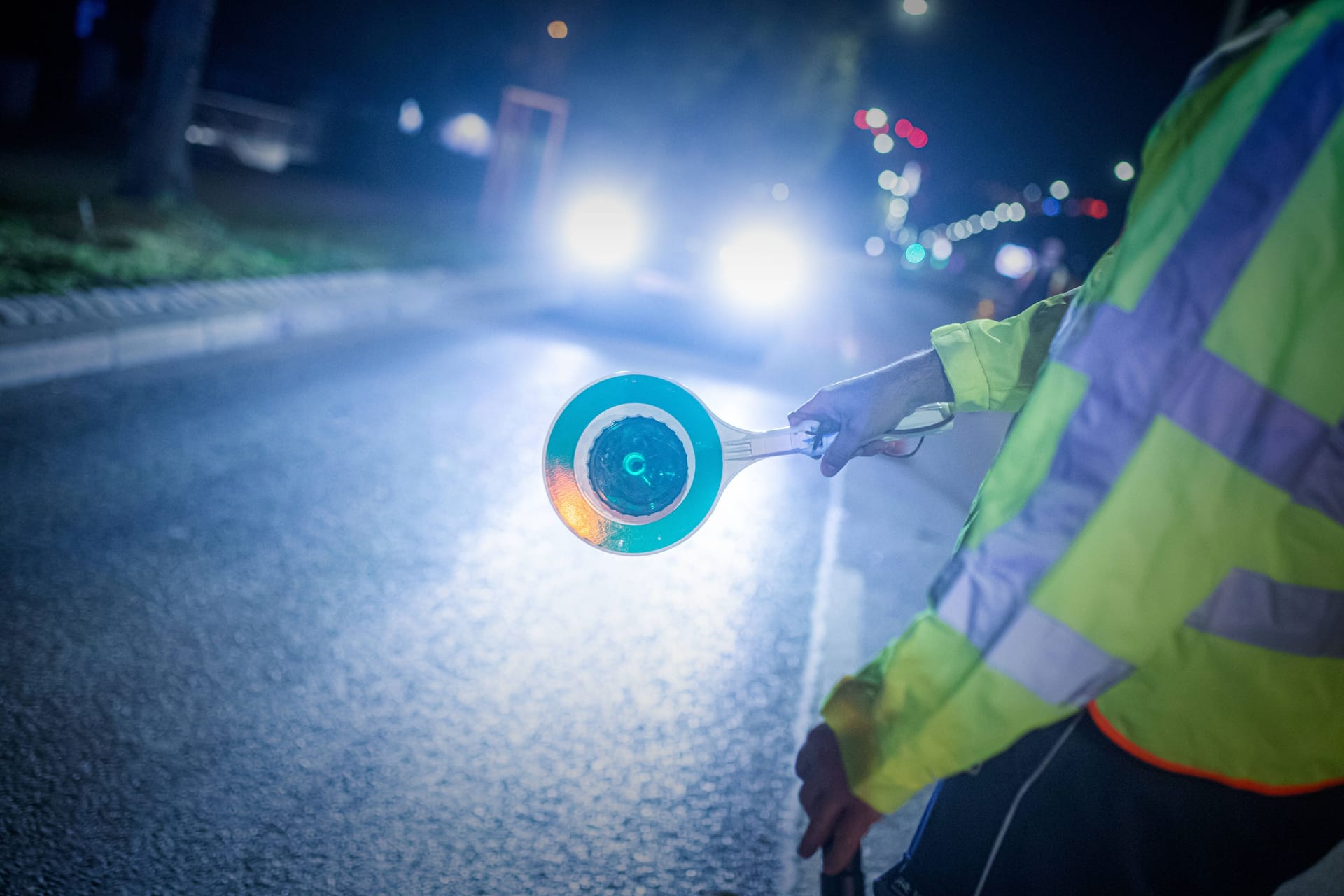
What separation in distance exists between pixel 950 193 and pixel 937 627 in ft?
281

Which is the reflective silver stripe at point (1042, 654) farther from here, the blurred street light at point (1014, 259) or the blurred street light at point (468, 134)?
the blurred street light at point (468, 134)

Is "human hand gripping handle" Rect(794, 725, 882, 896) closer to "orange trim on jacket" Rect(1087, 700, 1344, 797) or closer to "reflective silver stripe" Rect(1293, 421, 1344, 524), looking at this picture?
"orange trim on jacket" Rect(1087, 700, 1344, 797)

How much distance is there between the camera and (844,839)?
1328 millimetres

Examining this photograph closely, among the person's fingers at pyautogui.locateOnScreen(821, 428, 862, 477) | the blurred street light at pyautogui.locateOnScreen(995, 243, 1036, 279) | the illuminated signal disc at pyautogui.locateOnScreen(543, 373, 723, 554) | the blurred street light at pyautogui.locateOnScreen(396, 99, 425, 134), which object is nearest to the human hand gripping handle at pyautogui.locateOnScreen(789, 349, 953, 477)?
the person's fingers at pyautogui.locateOnScreen(821, 428, 862, 477)

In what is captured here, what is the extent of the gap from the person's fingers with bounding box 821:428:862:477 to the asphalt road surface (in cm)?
159

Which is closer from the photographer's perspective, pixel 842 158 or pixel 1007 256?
pixel 1007 256

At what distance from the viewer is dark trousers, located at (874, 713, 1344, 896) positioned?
1327 mm

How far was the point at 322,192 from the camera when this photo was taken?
20.1 metres

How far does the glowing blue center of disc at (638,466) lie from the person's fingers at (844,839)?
59 centimetres

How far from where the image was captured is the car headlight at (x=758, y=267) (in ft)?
45.5

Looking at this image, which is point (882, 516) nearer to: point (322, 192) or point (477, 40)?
point (322, 192)

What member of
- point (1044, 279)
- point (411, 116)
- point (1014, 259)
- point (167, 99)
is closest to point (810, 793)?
point (167, 99)

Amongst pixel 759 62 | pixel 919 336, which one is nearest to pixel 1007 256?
pixel 759 62

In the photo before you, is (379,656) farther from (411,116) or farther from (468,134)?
(411,116)
